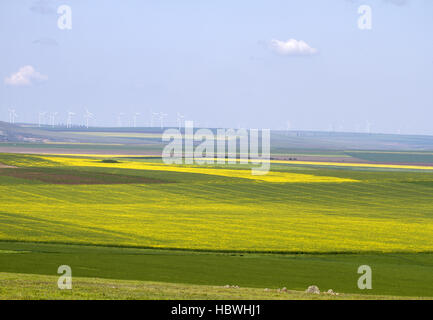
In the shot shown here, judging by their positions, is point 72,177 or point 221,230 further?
point 72,177

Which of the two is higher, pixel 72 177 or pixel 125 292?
pixel 72 177

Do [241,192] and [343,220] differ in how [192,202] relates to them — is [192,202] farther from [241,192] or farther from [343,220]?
[343,220]

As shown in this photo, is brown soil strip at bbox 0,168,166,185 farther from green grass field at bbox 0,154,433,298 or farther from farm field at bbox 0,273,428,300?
farm field at bbox 0,273,428,300

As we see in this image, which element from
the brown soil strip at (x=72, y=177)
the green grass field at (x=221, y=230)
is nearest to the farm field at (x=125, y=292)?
the green grass field at (x=221, y=230)

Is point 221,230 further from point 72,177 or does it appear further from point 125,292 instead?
point 72,177

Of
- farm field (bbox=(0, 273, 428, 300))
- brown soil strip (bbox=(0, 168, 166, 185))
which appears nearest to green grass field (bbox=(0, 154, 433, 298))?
brown soil strip (bbox=(0, 168, 166, 185))

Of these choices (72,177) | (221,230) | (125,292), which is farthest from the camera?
(72,177)

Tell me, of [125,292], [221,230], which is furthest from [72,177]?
[125,292]

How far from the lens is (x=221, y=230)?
51.1 metres

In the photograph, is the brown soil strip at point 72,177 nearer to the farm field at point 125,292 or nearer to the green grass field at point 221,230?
the green grass field at point 221,230

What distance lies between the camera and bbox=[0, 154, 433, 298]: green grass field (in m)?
33.3

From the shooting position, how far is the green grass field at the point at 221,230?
33.3 metres
